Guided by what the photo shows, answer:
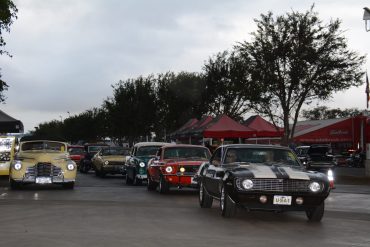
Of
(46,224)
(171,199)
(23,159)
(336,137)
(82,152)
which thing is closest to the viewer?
(46,224)

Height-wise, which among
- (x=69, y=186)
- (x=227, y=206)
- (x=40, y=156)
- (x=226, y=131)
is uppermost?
(x=226, y=131)

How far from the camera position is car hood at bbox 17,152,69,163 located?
19.7 meters

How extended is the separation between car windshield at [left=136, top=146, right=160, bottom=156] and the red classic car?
A: 296cm

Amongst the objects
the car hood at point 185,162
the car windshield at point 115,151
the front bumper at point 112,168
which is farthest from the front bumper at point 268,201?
the car windshield at point 115,151

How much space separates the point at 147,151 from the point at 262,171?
11730 mm

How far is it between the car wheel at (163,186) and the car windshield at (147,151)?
4.74 metres

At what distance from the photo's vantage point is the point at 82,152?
40031 mm

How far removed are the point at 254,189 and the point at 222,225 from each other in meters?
0.92

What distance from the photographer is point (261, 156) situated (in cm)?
1302

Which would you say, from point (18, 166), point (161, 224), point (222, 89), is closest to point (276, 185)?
point (161, 224)

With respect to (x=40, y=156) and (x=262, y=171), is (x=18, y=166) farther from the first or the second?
(x=262, y=171)

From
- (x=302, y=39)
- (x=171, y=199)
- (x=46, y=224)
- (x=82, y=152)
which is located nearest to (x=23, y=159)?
(x=171, y=199)

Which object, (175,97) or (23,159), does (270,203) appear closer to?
(23,159)

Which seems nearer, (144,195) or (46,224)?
(46,224)
